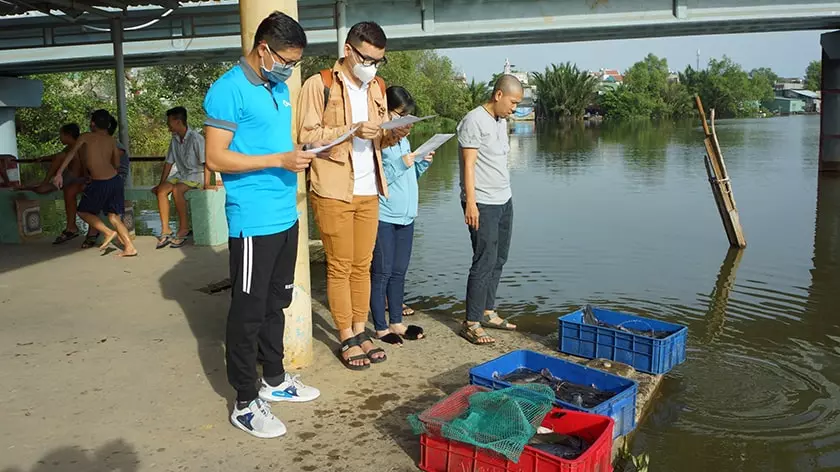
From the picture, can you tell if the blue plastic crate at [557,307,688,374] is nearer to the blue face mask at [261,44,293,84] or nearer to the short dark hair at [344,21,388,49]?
the short dark hair at [344,21,388,49]

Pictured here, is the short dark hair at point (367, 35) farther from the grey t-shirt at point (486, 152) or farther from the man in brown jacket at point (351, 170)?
the grey t-shirt at point (486, 152)

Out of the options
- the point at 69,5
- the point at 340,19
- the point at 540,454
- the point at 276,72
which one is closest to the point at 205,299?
the point at 276,72

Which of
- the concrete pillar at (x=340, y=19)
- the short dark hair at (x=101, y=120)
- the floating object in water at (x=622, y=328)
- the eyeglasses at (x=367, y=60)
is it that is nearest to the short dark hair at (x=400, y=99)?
the eyeglasses at (x=367, y=60)

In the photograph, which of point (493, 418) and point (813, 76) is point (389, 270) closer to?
point (493, 418)

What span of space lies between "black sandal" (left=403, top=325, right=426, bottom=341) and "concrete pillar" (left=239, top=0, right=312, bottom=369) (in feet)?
3.00

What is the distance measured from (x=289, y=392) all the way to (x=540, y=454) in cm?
156

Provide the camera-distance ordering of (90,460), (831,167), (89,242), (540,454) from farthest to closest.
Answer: (831,167)
(89,242)
(90,460)
(540,454)

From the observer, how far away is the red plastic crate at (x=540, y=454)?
10.4 ft

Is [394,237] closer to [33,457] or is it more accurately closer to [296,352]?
[296,352]

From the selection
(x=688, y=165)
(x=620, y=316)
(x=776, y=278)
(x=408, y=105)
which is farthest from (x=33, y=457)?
(x=688, y=165)

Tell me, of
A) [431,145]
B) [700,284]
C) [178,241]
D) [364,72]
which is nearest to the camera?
[364,72]

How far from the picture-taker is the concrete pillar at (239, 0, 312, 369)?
427 centimetres

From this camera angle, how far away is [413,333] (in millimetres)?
5441

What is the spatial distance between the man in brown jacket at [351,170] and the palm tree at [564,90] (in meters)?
80.4
